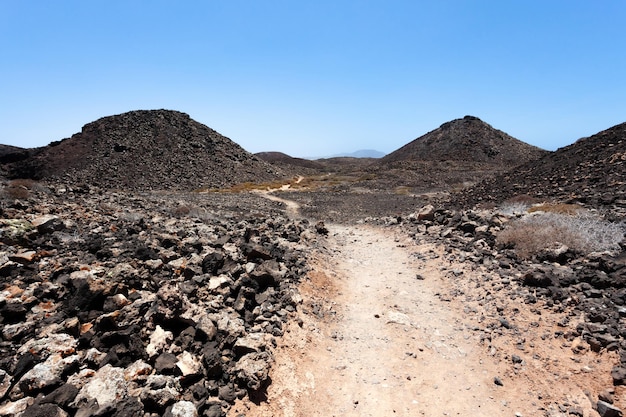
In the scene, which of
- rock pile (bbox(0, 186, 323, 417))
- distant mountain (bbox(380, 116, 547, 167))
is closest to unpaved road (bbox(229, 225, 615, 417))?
rock pile (bbox(0, 186, 323, 417))

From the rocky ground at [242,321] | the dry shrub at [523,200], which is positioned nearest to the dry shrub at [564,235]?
the rocky ground at [242,321]

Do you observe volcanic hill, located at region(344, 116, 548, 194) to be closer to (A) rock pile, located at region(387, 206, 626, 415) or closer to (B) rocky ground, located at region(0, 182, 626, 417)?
(A) rock pile, located at region(387, 206, 626, 415)

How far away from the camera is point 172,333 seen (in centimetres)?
715

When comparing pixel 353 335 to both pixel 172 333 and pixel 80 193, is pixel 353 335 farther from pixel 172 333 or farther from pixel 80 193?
pixel 80 193

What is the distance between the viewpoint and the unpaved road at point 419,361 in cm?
675

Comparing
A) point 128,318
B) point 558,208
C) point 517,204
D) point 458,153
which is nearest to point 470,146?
point 458,153

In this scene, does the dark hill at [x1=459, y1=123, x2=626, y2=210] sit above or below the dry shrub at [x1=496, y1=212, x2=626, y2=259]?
above

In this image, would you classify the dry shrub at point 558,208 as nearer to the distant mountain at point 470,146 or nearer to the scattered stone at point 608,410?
the scattered stone at point 608,410

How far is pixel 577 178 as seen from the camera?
23.0 metres

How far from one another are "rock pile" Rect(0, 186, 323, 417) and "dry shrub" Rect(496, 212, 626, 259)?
9.05 metres

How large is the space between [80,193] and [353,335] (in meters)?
18.2

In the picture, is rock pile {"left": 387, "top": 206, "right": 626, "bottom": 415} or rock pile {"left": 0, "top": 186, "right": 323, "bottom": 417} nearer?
rock pile {"left": 0, "top": 186, "right": 323, "bottom": 417}

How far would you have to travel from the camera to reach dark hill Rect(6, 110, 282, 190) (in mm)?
56594

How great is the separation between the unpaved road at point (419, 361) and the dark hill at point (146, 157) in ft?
166
